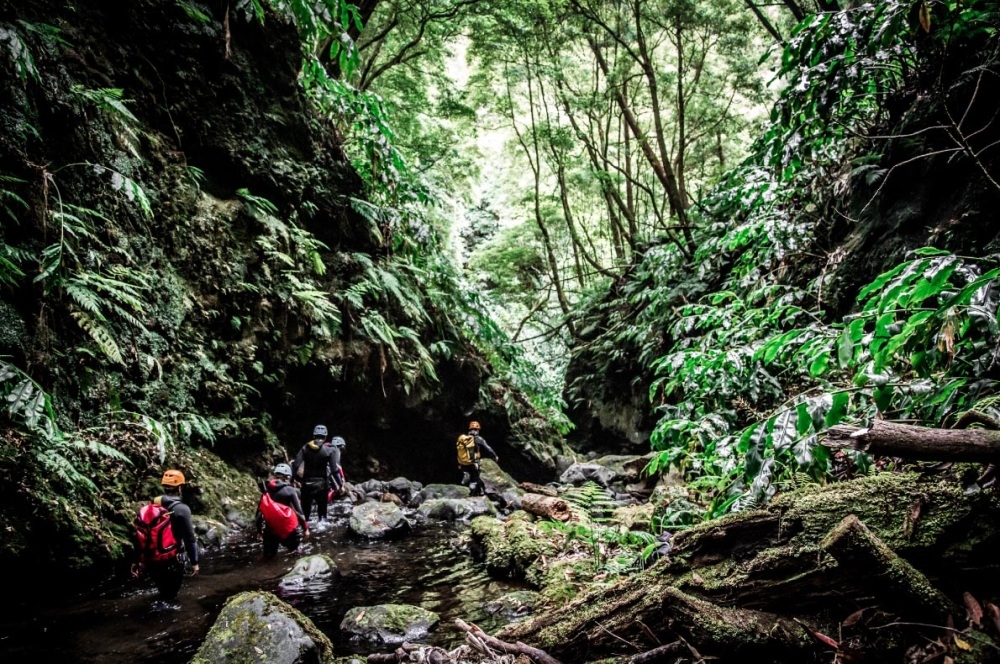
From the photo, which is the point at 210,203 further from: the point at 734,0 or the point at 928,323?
the point at 734,0

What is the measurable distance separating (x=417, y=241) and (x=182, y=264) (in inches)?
203

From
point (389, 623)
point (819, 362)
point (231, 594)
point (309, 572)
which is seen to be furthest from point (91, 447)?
point (819, 362)

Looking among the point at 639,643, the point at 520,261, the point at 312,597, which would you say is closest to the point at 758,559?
the point at 639,643

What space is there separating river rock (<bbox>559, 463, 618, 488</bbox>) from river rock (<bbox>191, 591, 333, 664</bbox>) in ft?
29.2

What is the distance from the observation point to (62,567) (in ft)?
14.4

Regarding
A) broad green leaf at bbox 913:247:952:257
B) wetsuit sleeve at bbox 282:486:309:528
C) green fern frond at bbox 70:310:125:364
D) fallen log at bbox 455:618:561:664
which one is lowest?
fallen log at bbox 455:618:561:664

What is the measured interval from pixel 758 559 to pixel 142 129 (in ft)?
28.8

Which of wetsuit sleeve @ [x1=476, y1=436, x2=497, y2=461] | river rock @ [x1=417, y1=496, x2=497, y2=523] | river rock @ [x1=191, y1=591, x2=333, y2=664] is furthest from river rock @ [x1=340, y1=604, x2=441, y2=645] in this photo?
wetsuit sleeve @ [x1=476, y1=436, x2=497, y2=461]

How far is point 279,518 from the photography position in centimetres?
595

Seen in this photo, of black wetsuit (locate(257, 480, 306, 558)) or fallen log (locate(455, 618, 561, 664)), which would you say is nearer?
fallen log (locate(455, 618, 561, 664))

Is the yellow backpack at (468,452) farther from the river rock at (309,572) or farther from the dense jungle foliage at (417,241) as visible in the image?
the river rock at (309,572)

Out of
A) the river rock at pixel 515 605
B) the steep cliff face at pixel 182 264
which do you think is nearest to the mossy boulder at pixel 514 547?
the river rock at pixel 515 605

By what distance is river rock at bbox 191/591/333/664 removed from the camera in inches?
120

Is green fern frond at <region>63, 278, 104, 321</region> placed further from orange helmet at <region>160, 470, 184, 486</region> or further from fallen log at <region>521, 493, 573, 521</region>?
fallen log at <region>521, 493, 573, 521</region>
